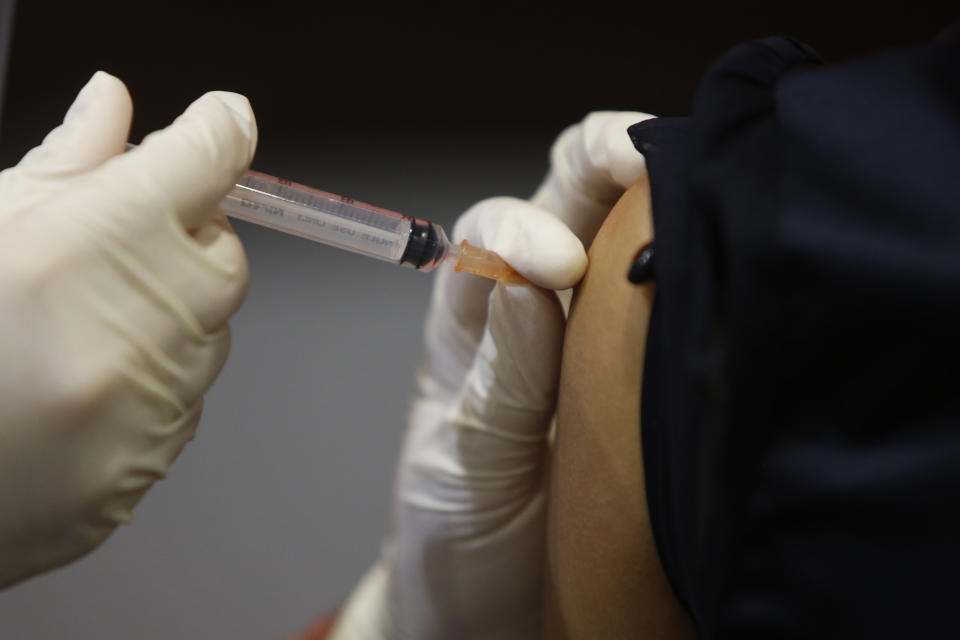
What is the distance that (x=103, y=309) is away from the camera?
615mm

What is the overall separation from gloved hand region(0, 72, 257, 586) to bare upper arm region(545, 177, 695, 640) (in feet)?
1.15

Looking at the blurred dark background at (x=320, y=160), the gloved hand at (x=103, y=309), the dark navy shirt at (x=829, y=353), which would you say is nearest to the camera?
the dark navy shirt at (x=829, y=353)

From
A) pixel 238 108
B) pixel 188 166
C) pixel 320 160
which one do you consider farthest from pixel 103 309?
pixel 320 160

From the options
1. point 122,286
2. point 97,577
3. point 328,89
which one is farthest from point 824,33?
point 97,577

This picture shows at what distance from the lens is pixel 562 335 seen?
0.78 meters

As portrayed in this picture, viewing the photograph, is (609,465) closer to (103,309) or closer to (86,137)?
(103,309)

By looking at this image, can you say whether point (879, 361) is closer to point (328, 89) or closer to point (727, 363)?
point (727, 363)

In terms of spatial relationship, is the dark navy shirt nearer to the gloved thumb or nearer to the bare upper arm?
the bare upper arm

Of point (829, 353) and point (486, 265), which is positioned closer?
point (829, 353)

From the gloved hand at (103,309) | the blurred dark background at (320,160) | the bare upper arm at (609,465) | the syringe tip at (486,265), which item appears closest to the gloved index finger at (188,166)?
the gloved hand at (103,309)

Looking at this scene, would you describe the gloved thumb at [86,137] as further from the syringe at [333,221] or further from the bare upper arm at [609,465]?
the bare upper arm at [609,465]

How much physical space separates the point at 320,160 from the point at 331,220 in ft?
2.32

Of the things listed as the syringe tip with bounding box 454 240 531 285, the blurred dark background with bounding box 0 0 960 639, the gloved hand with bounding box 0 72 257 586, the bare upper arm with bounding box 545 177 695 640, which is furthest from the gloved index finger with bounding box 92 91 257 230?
the blurred dark background with bounding box 0 0 960 639

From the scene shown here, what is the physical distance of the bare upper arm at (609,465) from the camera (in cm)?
62
